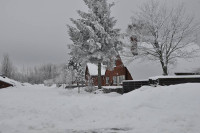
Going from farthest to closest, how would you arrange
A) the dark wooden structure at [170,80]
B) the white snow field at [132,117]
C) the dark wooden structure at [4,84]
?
the dark wooden structure at [4,84] < the dark wooden structure at [170,80] < the white snow field at [132,117]

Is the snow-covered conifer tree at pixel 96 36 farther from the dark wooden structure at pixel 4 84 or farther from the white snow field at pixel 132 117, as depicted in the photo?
the dark wooden structure at pixel 4 84

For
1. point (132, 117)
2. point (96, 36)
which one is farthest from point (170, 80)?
point (96, 36)


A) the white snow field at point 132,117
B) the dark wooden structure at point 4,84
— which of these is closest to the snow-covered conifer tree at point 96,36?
the white snow field at point 132,117

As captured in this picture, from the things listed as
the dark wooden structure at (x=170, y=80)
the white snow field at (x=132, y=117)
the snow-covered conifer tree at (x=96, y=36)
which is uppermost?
the snow-covered conifer tree at (x=96, y=36)

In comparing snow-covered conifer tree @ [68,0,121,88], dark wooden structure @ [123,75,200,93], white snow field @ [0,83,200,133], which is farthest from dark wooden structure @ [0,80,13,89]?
white snow field @ [0,83,200,133]

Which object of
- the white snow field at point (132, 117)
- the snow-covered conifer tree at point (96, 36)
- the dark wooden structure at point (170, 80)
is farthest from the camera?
the snow-covered conifer tree at point (96, 36)

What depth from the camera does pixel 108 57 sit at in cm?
2666

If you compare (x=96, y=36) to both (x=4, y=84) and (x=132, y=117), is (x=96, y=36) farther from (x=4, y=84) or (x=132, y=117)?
(x=4, y=84)

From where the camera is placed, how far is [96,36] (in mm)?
25312

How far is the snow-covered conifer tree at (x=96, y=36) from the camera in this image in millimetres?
25234

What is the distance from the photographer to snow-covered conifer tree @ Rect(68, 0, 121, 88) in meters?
25.2

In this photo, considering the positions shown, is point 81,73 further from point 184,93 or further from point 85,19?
point 184,93

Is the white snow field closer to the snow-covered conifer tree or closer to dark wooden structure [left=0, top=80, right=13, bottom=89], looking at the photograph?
the snow-covered conifer tree

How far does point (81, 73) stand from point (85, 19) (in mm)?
40050
